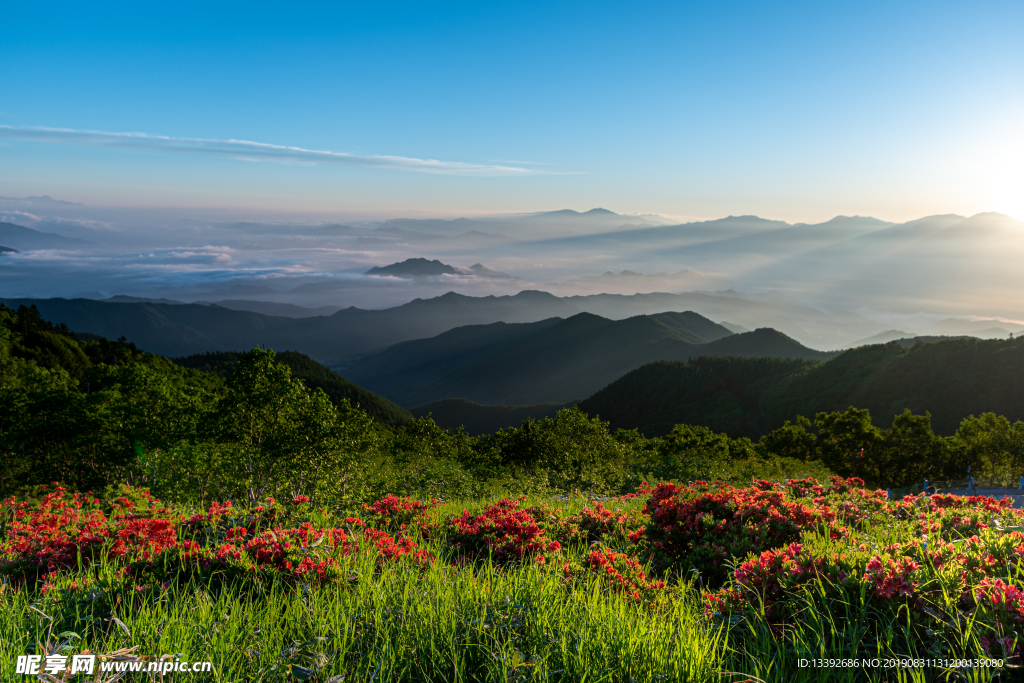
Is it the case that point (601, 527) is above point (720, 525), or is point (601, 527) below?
below

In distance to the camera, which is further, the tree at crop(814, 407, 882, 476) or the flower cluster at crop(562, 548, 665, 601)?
the tree at crop(814, 407, 882, 476)

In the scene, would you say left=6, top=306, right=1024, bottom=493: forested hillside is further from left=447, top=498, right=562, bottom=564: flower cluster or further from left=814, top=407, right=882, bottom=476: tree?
left=447, top=498, right=562, bottom=564: flower cluster

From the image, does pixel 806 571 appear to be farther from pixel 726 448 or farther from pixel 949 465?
pixel 949 465

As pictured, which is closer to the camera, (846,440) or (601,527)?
(601,527)

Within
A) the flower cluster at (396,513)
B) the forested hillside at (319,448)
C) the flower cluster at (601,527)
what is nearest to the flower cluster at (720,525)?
the flower cluster at (601,527)

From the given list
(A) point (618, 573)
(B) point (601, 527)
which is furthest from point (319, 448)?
(A) point (618, 573)

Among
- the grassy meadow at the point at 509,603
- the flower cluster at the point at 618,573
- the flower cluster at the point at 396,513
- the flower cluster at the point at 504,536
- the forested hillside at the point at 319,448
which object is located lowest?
the forested hillside at the point at 319,448

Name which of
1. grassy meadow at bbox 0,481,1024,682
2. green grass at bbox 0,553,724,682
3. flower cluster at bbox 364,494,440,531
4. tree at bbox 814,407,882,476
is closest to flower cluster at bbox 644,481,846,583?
grassy meadow at bbox 0,481,1024,682

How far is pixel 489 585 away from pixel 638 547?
3969mm

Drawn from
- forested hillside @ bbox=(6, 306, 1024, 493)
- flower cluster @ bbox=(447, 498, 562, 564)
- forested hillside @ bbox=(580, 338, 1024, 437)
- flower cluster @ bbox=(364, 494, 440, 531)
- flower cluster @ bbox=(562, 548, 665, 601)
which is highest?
flower cluster @ bbox=(562, 548, 665, 601)

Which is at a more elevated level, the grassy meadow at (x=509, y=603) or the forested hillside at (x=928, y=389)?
the grassy meadow at (x=509, y=603)

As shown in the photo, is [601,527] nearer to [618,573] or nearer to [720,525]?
[720,525]

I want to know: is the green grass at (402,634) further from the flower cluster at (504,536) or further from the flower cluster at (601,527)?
the flower cluster at (601,527)

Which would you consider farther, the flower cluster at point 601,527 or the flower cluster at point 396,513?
the flower cluster at point 396,513
